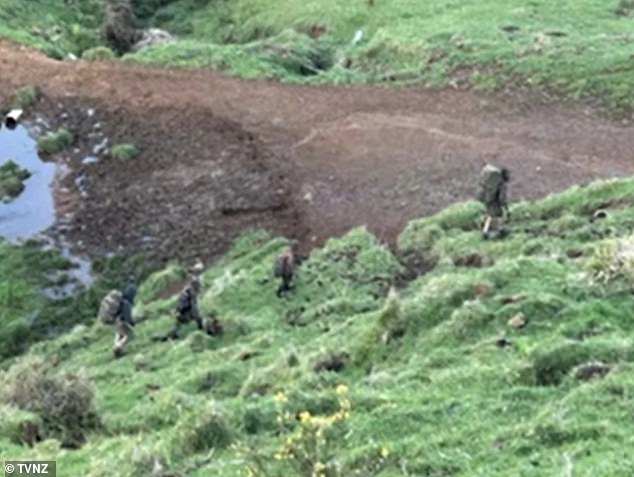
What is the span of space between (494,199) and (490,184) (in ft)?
1.67

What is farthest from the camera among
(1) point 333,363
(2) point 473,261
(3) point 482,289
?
(2) point 473,261

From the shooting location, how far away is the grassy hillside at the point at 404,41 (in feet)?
93.9

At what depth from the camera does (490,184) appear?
1967 centimetres

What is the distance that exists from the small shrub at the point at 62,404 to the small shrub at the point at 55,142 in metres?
13.3

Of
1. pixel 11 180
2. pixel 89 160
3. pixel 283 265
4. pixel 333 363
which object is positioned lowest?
pixel 11 180

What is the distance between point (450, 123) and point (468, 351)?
40.3 feet

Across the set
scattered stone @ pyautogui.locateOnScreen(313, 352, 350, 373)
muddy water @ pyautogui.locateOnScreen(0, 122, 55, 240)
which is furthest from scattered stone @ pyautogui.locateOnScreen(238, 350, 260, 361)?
muddy water @ pyautogui.locateOnScreen(0, 122, 55, 240)

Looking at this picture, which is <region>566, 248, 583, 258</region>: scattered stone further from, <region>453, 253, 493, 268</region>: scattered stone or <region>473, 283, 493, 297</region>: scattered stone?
<region>473, 283, 493, 297</region>: scattered stone

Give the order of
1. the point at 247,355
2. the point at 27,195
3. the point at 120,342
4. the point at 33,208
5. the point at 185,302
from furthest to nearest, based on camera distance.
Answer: the point at 27,195 → the point at 33,208 → the point at 120,342 → the point at 185,302 → the point at 247,355

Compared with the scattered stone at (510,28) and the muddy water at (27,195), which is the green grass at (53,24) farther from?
the scattered stone at (510,28)

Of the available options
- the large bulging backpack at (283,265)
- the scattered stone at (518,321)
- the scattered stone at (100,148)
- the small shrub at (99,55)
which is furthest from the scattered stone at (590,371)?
the small shrub at (99,55)

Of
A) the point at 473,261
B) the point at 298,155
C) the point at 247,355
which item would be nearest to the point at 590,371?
the point at 247,355

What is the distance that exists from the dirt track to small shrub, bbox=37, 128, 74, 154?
34cm

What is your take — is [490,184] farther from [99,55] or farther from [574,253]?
[99,55]
